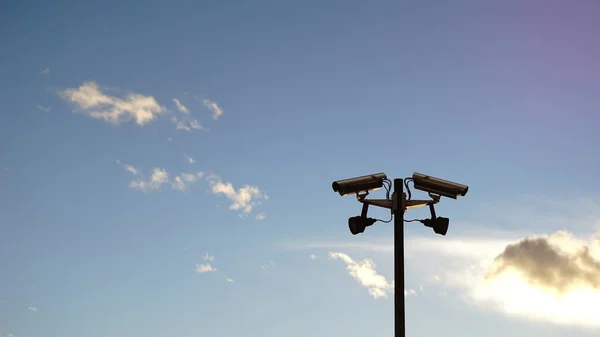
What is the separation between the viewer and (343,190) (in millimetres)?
15227

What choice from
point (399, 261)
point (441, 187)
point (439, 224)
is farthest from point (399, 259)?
point (441, 187)

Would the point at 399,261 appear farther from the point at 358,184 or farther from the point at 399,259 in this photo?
the point at 358,184

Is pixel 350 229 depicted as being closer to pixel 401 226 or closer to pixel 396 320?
pixel 401 226

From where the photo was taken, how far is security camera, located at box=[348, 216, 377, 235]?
15625 millimetres

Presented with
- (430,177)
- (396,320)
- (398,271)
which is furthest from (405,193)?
(396,320)

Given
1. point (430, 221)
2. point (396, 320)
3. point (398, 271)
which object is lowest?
point (396, 320)

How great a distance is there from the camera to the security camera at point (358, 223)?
1562 cm

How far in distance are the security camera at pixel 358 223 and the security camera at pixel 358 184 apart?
1.94ft

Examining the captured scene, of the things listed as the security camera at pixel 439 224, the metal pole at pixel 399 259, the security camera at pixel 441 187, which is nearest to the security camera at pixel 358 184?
the metal pole at pixel 399 259

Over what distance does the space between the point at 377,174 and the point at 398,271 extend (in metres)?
1.92

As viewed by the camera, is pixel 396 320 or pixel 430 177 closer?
pixel 396 320

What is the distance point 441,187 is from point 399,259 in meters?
1.60

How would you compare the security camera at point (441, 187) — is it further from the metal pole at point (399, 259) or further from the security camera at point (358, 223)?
the security camera at point (358, 223)

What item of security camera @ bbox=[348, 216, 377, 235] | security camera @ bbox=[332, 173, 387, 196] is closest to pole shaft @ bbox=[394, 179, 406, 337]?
security camera @ bbox=[332, 173, 387, 196]
